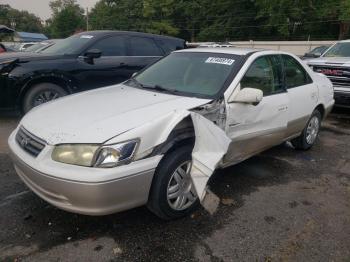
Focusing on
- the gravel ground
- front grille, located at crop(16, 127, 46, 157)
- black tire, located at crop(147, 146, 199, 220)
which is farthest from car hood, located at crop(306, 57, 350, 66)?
front grille, located at crop(16, 127, 46, 157)

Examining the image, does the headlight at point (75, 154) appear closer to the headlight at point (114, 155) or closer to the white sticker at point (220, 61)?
the headlight at point (114, 155)

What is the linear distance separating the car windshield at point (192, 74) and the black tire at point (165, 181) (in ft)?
2.53

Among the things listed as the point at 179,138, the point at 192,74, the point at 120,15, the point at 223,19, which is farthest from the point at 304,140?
the point at 120,15

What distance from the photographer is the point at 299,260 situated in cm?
285

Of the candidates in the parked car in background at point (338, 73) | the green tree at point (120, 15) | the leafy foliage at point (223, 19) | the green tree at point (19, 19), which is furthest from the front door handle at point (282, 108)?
the green tree at point (19, 19)

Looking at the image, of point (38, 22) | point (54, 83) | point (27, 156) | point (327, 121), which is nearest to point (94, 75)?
point (54, 83)

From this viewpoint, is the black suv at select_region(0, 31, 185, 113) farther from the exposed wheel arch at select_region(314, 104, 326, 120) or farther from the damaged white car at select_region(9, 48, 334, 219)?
the exposed wheel arch at select_region(314, 104, 326, 120)

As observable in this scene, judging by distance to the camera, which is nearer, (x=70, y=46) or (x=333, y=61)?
(x=70, y=46)

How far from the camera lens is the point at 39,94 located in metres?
6.31

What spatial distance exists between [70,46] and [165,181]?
189 inches

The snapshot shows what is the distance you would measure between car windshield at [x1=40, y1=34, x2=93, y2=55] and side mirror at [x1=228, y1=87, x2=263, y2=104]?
4.05 meters

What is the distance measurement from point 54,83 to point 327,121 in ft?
18.8

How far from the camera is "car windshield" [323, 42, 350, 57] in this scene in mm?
9297

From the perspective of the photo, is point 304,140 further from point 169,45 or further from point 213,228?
point 169,45
